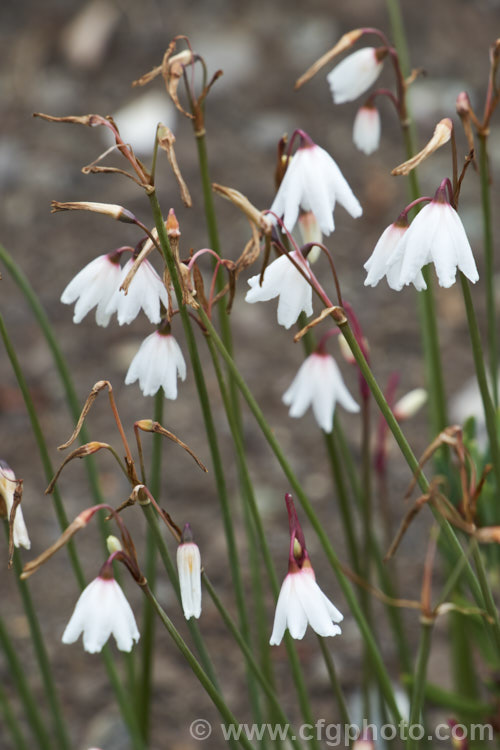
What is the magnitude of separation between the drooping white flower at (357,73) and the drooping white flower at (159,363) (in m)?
0.42

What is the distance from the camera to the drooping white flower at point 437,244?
0.73m

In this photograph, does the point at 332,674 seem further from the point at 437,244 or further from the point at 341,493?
the point at 437,244

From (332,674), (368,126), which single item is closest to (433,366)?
(368,126)

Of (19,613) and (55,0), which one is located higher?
(55,0)

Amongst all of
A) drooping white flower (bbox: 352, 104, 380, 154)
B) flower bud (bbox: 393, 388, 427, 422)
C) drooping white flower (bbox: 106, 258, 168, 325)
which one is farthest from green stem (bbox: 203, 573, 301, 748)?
drooping white flower (bbox: 352, 104, 380, 154)

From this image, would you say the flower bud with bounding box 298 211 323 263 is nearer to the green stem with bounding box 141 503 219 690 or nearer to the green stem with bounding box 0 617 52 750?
the green stem with bounding box 141 503 219 690

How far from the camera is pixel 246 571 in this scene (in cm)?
184

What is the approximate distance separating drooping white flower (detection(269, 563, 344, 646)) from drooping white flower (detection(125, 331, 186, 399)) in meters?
0.20

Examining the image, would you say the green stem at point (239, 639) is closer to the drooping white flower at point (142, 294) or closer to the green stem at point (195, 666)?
the green stem at point (195, 666)

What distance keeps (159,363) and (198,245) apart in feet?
5.70

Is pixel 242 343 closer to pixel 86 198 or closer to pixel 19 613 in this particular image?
pixel 86 198

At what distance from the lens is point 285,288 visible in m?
0.80

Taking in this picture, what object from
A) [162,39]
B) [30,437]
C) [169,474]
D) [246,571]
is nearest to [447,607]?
[246,571]

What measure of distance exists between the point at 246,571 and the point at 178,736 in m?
0.38
